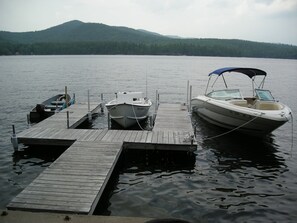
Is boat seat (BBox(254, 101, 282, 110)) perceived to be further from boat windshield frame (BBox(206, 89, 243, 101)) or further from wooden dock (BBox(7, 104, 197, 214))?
wooden dock (BBox(7, 104, 197, 214))

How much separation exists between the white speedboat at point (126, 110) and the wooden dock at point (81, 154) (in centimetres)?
119

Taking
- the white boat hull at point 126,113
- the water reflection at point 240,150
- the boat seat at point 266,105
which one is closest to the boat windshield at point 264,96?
the boat seat at point 266,105

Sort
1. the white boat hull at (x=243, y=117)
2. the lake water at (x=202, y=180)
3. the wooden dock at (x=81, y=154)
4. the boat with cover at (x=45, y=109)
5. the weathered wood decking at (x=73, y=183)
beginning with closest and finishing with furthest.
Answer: the weathered wood decking at (x=73, y=183) → the wooden dock at (x=81, y=154) → the lake water at (x=202, y=180) → the white boat hull at (x=243, y=117) → the boat with cover at (x=45, y=109)

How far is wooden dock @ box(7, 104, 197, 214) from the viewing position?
6871mm

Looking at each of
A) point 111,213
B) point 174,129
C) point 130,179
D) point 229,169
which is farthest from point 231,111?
point 111,213

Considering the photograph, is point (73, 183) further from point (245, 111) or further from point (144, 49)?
point (144, 49)

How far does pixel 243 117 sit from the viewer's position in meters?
14.0

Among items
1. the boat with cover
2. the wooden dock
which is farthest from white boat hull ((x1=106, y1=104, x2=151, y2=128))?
the boat with cover

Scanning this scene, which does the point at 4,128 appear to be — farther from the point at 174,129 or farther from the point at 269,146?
the point at 269,146

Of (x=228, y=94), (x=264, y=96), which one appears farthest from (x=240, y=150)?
(x=228, y=94)

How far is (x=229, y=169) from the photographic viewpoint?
11.2 m

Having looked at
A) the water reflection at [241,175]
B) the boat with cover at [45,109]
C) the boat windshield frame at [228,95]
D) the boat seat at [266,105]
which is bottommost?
the water reflection at [241,175]

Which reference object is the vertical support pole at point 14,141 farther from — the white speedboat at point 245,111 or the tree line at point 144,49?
the tree line at point 144,49

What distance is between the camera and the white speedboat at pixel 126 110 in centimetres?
1543
